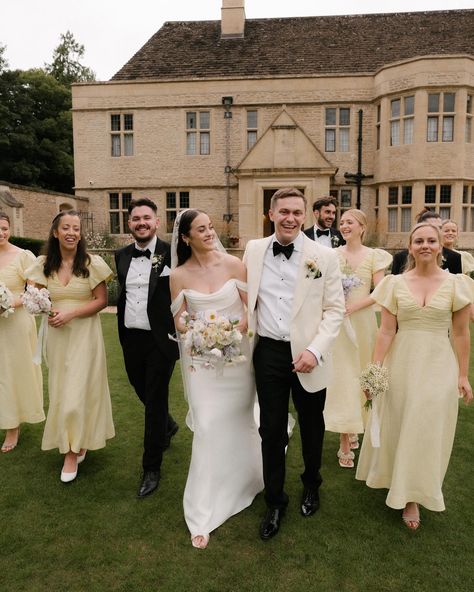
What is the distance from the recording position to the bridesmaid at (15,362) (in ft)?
16.4

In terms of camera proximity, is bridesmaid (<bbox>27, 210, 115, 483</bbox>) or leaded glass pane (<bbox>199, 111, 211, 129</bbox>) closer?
bridesmaid (<bbox>27, 210, 115, 483</bbox>)

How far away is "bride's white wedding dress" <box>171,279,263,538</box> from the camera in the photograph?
3.61 metres

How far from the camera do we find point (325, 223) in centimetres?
594

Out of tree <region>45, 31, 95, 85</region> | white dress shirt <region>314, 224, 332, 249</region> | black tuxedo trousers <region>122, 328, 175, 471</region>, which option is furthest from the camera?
tree <region>45, 31, 95, 85</region>

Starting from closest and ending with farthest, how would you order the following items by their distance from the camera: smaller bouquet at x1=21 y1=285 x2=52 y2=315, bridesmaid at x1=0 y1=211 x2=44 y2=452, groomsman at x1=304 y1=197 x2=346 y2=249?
smaller bouquet at x1=21 y1=285 x2=52 y2=315 < bridesmaid at x1=0 y1=211 x2=44 y2=452 < groomsman at x1=304 y1=197 x2=346 y2=249

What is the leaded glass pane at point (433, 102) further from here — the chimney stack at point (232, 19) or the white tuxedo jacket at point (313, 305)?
the white tuxedo jacket at point (313, 305)

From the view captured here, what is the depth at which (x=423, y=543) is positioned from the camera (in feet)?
11.3

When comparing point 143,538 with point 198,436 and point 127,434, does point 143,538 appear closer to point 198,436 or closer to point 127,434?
point 198,436

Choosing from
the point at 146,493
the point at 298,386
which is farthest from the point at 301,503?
the point at 146,493

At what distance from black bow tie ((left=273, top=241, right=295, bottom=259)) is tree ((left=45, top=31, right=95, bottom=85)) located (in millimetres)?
55407

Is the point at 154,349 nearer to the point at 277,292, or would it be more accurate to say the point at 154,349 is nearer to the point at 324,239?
the point at 277,292

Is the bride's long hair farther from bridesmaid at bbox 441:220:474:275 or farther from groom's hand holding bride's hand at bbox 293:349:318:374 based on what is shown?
bridesmaid at bbox 441:220:474:275

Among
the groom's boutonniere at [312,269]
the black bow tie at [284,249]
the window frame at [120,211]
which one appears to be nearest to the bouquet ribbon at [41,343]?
the black bow tie at [284,249]

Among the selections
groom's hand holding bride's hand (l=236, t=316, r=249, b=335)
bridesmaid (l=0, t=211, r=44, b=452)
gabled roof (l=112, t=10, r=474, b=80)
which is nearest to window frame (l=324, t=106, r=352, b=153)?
gabled roof (l=112, t=10, r=474, b=80)
